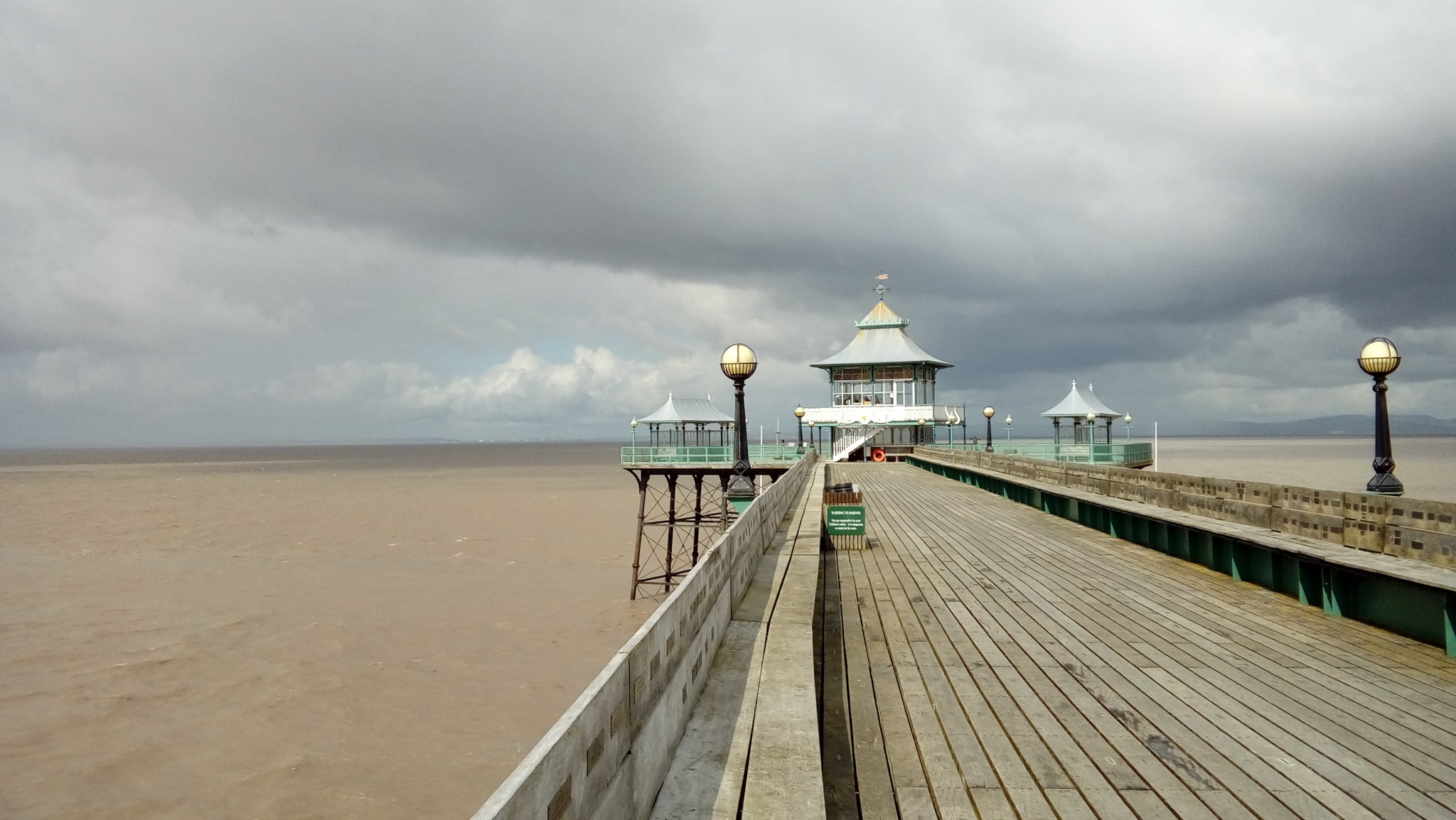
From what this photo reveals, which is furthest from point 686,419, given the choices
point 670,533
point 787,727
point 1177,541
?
point 787,727

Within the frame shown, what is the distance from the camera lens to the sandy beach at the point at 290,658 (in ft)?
39.3

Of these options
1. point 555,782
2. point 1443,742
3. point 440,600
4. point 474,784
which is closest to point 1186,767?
point 1443,742

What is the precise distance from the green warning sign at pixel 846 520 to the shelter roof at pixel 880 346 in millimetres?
38924

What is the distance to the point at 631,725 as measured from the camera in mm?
3279

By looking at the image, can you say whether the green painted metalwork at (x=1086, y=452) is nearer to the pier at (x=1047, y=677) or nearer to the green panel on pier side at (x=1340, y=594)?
the pier at (x=1047, y=677)

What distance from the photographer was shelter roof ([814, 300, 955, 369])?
50875mm

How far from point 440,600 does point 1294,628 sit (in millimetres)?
22710

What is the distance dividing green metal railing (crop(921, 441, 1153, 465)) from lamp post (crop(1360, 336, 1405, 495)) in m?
16.5

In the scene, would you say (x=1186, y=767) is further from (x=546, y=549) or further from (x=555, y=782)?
(x=546, y=549)

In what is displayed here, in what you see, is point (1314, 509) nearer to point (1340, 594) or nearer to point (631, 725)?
point (1340, 594)

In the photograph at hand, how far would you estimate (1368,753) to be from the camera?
470 cm

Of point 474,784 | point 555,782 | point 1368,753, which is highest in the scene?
point 555,782

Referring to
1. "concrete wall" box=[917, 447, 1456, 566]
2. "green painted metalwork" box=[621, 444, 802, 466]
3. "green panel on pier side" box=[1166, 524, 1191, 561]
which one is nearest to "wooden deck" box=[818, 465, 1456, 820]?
"concrete wall" box=[917, 447, 1456, 566]

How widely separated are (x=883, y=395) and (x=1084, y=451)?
1699 centimetres
